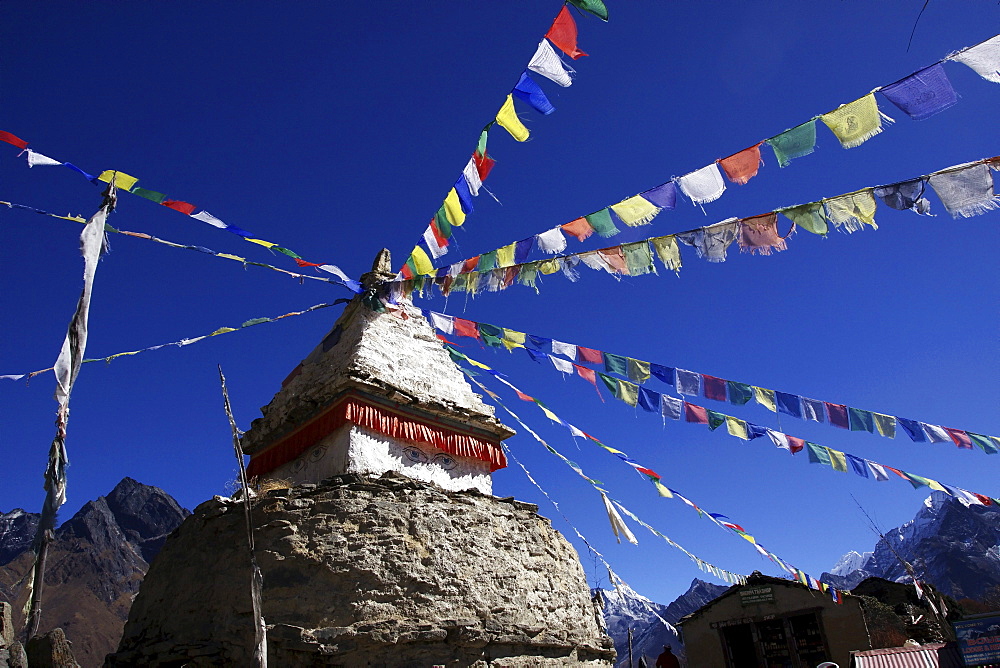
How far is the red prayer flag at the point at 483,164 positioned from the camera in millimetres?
6293

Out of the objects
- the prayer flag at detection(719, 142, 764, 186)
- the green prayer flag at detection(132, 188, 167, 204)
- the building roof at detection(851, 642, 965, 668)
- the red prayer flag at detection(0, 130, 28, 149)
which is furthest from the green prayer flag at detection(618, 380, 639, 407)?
the building roof at detection(851, 642, 965, 668)

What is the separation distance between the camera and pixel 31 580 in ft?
10.8

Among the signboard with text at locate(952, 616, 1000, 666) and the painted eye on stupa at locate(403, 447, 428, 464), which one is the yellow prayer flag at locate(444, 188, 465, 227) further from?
the signboard with text at locate(952, 616, 1000, 666)

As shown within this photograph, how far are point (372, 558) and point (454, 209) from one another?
149 inches

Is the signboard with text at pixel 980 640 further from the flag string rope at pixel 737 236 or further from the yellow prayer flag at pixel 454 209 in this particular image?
the yellow prayer flag at pixel 454 209

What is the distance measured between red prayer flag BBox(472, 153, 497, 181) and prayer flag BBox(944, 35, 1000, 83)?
3.99 m

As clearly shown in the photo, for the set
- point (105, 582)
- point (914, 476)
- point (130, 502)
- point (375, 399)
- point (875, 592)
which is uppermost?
point (130, 502)

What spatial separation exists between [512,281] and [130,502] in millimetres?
64409

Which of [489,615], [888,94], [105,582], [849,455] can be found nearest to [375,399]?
[489,615]

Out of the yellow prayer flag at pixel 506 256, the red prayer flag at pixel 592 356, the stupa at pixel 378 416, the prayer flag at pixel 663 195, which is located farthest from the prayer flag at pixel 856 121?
the stupa at pixel 378 416

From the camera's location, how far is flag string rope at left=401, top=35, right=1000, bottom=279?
13.2ft

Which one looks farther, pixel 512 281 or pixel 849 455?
pixel 849 455

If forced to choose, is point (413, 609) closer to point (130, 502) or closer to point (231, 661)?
point (231, 661)

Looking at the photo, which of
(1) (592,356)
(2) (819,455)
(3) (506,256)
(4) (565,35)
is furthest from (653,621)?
(4) (565,35)
